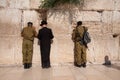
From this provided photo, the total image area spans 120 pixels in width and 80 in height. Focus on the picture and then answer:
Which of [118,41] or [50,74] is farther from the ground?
[118,41]

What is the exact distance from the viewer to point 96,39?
34.8 feet

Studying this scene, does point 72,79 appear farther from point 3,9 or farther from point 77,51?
point 3,9

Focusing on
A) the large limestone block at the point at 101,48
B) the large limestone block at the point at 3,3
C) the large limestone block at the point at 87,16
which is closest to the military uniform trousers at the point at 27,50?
the large limestone block at the point at 3,3

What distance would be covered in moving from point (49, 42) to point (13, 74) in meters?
1.89

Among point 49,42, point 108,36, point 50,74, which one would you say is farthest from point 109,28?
point 50,74

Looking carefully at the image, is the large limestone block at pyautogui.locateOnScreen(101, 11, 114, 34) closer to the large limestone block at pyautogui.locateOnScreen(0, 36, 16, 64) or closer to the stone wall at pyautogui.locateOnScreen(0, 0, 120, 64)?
the stone wall at pyautogui.locateOnScreen(0, 0, 120, 64)

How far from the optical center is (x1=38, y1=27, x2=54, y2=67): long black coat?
31.9 ft

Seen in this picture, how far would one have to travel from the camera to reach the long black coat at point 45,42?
9719mm

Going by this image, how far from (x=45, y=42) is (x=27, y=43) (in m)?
0.65

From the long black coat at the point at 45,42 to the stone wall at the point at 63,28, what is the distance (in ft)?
1.68

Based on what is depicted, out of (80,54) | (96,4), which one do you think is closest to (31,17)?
(80,54)

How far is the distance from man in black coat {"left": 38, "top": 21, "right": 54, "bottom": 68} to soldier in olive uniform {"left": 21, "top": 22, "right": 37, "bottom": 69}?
1.02ft

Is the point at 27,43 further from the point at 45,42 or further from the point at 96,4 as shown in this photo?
the point at 96,4

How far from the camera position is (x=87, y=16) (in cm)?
1059
